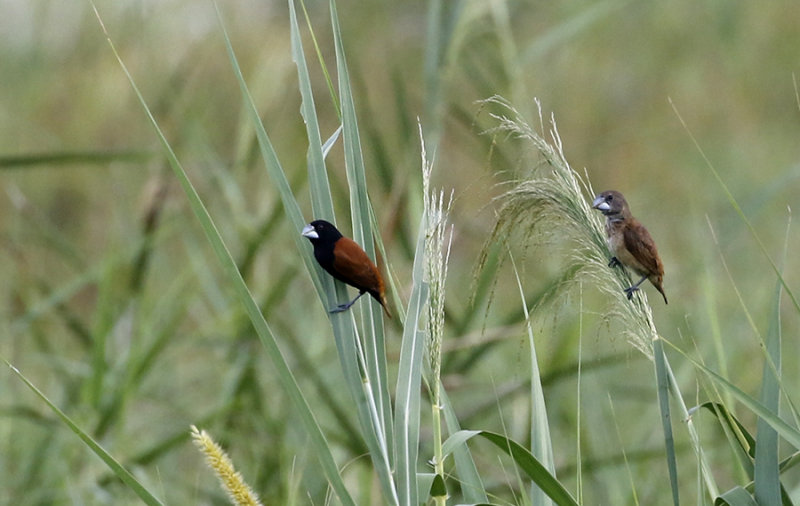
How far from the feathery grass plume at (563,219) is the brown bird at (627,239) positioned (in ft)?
0.57

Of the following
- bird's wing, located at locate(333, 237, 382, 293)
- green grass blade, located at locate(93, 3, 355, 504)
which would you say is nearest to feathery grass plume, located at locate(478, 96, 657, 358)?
bird's wing, located at locate(333, 237, 382, 293)

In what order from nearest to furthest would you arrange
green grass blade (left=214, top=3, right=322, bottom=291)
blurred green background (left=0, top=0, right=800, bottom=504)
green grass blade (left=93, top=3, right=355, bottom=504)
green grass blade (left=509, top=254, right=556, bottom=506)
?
green grass blade (left=93, top=3, right=355, bottom=504), green grass blade (left=214, top=3, right=322, bottom=291), green grass blade (left=509, top=254, right=556, bottom=506), blurred green background (left=0, top=0, right=800, bottom=504)

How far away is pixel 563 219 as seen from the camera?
1420 mm

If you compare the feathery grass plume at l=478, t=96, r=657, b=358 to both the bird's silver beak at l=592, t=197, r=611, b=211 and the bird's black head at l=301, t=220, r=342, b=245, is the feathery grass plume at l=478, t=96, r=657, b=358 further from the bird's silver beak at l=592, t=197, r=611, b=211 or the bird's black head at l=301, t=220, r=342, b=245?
the bird's black head at l=301, t=220, r=342, b=245

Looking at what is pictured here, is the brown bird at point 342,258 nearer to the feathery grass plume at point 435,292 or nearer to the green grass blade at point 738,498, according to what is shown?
the feathery grass plume at point 435,292

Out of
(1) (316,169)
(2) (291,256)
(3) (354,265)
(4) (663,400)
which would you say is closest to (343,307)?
(3) (354,265)

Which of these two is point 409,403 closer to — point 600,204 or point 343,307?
point 343,307

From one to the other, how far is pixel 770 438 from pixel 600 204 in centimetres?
42

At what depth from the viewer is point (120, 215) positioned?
3.53 m

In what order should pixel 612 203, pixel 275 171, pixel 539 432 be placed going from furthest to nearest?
pixel 612 203 → pixel 539 432 → pixel 275 171

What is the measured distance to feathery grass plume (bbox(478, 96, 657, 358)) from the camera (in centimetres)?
138

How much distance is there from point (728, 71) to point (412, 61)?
3.04 meters

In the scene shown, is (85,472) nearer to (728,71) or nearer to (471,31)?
(471,31)

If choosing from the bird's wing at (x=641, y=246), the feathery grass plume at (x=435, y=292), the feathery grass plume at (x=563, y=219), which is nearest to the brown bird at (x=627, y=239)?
the bird's wing at (x=641, y=246)
